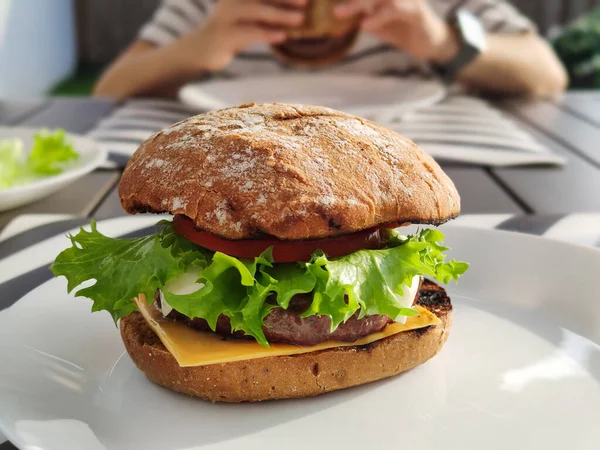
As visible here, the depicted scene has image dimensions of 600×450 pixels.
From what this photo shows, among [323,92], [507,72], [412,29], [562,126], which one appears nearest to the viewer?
[562,126]

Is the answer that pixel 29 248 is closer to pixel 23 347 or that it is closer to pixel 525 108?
pixel 23 347

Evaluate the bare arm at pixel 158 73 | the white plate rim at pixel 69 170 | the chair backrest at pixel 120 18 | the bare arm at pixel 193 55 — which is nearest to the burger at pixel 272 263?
the white plate rim at pixel 69 170

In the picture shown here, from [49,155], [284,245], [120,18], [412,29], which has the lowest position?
[120,18]

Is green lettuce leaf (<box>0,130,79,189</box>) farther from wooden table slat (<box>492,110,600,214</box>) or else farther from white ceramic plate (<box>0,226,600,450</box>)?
wooden table slat (<box>492,110,600,214</box>)

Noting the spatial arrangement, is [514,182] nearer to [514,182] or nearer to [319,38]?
[514,182]

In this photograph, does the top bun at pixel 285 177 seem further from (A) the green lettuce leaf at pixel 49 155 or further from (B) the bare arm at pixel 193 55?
(B) the bare arm at pixel 193 55

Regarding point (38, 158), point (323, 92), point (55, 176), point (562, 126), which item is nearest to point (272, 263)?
point (55, 176)
